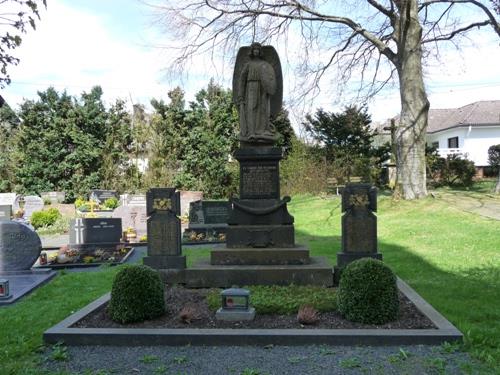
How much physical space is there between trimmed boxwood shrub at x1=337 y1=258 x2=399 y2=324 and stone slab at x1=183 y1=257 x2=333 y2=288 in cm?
189

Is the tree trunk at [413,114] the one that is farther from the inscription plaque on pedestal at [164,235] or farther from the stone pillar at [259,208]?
the inscription plaque on pedestal at [164,235]

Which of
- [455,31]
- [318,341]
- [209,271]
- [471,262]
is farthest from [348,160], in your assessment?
[318,341]

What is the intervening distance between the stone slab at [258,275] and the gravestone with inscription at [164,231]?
0.38 m

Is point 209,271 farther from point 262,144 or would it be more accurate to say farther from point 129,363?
point 129,363

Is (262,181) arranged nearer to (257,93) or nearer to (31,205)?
(257,93)

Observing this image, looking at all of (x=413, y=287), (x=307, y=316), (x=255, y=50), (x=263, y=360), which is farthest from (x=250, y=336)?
(x=255, y=50)

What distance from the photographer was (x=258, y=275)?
766cm

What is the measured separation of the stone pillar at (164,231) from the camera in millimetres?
8016

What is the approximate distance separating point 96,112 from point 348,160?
1561 centimetres

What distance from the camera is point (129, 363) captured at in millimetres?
4746

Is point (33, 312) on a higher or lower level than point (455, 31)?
lower

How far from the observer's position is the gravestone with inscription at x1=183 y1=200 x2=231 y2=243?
15547 millimetres

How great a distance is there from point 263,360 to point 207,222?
12.3m

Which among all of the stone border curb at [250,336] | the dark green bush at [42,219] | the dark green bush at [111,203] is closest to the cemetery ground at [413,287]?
the stone border curb at [250,336]
